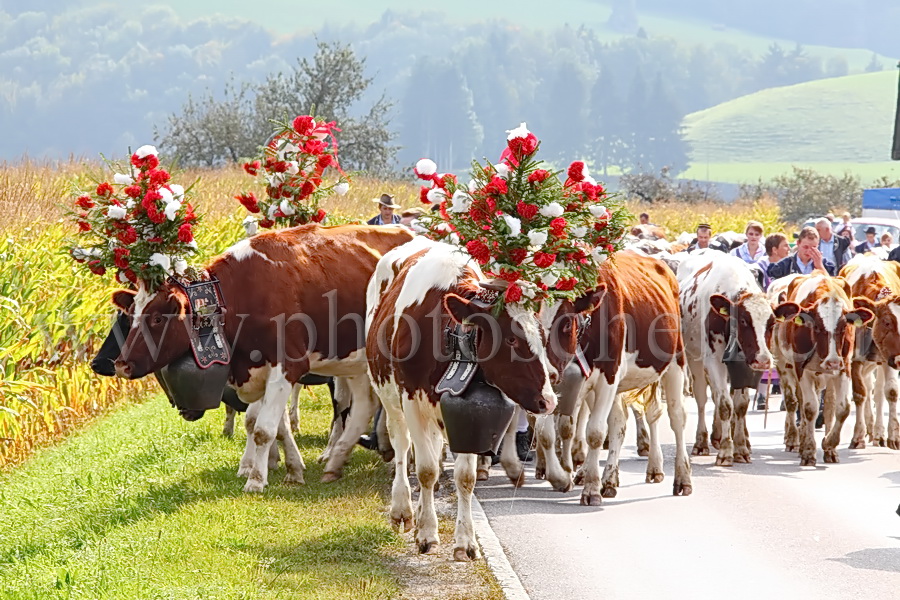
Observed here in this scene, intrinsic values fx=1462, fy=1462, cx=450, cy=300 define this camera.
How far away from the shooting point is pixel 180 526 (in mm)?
10391

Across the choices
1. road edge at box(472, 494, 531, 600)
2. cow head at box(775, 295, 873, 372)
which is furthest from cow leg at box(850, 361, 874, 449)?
road edge at box(472, 494, 531, 600)

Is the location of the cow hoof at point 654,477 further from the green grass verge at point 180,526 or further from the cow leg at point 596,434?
the green grass verge at point 180,526

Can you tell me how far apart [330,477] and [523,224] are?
418 cm

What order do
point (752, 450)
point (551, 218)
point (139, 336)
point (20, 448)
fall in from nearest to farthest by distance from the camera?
point (551, 218) → point (139, 336) → point (20, 448) → point (752, 450)

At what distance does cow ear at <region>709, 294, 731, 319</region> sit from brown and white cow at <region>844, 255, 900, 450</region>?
1802 mm

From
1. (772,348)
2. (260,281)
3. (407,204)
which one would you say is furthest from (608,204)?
(407,204)

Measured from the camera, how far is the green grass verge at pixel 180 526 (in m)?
8.62

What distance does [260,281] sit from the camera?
41.2 ft

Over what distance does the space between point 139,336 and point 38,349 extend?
115 inches

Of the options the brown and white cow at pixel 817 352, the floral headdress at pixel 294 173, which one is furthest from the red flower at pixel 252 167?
the brown and white cow at pixel 817 352

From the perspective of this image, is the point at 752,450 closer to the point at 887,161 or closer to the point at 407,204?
the point at 407,204

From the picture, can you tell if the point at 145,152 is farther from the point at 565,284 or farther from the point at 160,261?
the point at 565,284

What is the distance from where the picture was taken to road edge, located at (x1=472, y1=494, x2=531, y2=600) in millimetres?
8745

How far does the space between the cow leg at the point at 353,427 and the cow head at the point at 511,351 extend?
390cm
